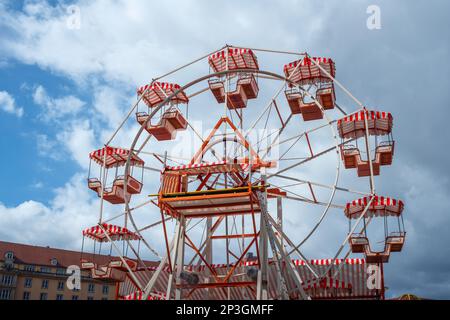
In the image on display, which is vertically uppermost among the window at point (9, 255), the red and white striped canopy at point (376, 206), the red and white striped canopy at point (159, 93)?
the red and white striped canopy at point (159, 93)

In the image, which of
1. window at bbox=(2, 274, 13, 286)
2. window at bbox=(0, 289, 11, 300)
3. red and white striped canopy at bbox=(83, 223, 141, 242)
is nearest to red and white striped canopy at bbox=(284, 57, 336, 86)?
red and white striped canopy at bbox=(83, 223, 141, 242)

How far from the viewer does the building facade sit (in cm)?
7919

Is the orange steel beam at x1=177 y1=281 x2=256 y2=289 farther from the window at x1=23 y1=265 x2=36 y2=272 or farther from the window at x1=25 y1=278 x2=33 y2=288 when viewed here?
the window at x1=23 y1=265 x2=36 y2=272

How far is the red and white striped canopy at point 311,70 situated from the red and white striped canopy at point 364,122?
3338 mm

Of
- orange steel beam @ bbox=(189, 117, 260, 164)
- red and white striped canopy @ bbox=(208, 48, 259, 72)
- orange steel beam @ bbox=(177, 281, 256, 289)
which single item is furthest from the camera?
red and white striped canopy @ bbox=(208, 48, 259, 72)

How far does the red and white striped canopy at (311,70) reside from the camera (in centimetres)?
3045

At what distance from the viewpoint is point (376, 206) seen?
27203mm

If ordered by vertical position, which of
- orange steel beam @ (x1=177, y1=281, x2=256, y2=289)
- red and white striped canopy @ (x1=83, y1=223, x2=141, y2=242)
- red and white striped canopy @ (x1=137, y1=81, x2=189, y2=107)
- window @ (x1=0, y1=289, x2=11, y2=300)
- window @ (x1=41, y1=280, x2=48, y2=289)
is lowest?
orange steel beam @ (x1=177, y1=281, x2=256, y2=289)

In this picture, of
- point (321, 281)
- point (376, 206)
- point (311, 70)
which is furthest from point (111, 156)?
point (376, 206)

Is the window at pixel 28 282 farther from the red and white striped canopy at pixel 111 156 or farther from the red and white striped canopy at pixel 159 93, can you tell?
the red and white striped canopy at pixel 159 93

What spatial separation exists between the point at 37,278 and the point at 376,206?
219 feet

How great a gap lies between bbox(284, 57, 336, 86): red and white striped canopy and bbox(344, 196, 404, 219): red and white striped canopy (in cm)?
746

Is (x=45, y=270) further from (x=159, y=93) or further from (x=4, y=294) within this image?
(x=159, y=93)

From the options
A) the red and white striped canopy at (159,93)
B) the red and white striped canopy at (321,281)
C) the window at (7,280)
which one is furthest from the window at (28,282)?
the red and white striped canopy at (159,93)
